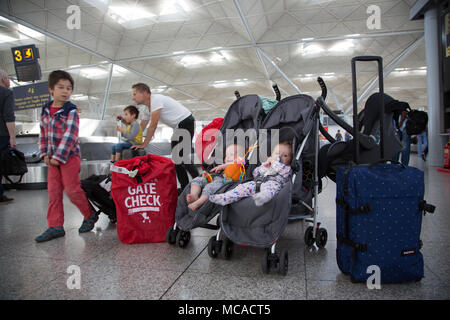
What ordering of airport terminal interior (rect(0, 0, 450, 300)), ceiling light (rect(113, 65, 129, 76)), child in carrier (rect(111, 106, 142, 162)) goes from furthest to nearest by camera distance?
ceiling light (rect(113, 65, 129, 76))
child in carrier (rect(111, 106, 142, 162))
airport terminal interior (rect(0, 0, 450, 300))

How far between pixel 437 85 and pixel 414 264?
9.64 m

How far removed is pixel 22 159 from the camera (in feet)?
15.2

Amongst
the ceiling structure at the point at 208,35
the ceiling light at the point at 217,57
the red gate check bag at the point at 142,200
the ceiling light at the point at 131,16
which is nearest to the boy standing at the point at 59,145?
the red gate check bag at the point at 142,200

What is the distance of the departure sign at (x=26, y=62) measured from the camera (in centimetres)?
593

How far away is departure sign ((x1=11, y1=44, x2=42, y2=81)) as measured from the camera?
5.93 metres

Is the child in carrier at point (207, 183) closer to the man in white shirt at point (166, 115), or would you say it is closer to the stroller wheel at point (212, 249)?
the stroller wheel at point (212, 249)

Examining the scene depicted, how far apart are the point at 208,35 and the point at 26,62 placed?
9646 millimetres

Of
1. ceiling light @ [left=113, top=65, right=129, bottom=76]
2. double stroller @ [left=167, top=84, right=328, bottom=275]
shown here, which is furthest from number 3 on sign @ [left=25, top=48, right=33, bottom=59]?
ceiling light @ [left=113, top=65, right=129, bottom=76]

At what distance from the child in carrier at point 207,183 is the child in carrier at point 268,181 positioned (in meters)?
0.20

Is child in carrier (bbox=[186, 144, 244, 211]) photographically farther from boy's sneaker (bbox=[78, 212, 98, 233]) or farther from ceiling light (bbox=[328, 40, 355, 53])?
ceiling light (bbox=[328, 40, 355, 53])

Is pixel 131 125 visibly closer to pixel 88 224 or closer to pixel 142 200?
pixel 88 224

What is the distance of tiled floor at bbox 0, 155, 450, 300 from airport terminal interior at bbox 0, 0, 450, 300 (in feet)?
0.04

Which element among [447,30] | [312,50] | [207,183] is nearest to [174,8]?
[312,50]

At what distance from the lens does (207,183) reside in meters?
2.29
